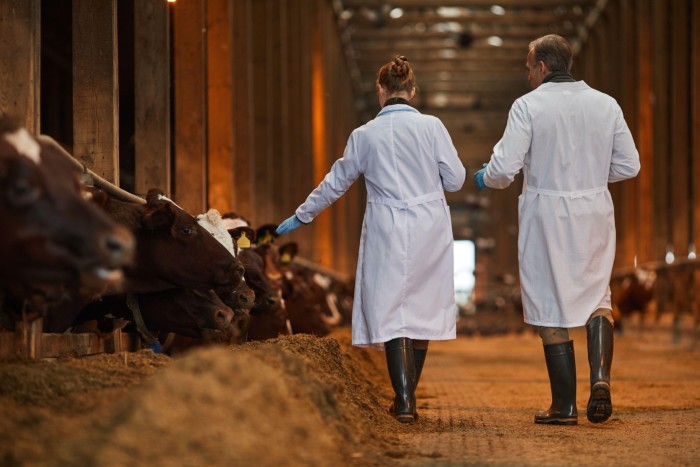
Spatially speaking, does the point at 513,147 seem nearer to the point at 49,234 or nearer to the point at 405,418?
the point at 405,418

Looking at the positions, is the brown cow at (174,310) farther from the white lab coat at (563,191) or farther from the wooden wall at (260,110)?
the wooden wall at (260,110)

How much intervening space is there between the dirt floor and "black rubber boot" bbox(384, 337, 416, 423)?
0.11m

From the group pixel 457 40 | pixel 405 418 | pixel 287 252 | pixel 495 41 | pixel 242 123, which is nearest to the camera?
pixel 405 418

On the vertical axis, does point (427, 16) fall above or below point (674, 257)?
above

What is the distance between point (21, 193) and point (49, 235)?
0.48ft

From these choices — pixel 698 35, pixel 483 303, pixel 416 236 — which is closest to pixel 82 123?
pixel 416 236

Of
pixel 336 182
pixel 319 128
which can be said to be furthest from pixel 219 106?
pixel 319 128

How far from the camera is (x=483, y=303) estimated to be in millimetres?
47250

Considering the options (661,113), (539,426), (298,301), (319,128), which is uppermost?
(661,113)

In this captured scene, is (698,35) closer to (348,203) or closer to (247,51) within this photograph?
(247,51)

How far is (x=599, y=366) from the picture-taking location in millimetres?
5809

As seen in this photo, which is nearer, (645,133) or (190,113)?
(190,113)

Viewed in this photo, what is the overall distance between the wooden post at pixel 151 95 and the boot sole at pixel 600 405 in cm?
361

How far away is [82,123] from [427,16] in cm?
2128
